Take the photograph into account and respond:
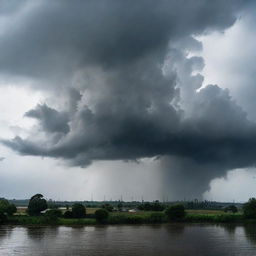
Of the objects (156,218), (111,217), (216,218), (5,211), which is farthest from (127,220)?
(5,211)

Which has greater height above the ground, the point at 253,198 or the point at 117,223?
the point at 253,198

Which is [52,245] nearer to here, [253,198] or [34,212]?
[34,212]

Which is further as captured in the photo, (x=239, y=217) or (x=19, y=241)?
(x=239, y=217)

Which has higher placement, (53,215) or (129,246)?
(53,215)

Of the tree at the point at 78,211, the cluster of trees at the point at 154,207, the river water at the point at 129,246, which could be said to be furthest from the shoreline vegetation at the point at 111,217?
the cluster of trees at the point at 154,207

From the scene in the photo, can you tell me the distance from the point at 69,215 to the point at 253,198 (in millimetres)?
59731

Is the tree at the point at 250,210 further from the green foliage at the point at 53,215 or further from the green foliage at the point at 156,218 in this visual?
the green foliage at the point at 53,215

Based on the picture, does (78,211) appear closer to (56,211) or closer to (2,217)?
(56,211)

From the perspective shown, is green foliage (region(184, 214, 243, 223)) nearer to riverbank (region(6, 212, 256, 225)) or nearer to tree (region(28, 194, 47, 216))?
riverbank (region(6, 212, 256, 225))

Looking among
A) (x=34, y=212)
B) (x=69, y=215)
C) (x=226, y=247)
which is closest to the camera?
(x=226, y=247)

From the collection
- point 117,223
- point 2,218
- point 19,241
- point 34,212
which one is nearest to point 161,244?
point 19,241

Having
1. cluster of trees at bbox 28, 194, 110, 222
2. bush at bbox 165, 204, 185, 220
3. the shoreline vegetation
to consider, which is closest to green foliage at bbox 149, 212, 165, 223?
the shoreline vegetation

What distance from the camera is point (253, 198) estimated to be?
385 ft

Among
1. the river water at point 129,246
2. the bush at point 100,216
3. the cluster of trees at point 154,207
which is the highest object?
the cluster of trees at point 154,207
